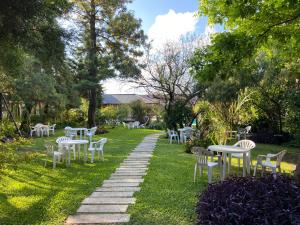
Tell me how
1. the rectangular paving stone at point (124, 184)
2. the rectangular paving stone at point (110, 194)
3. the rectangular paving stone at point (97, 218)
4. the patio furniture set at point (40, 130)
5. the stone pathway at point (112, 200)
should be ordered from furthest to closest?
the patio furniture set at point (40, 130) → the rectangular paving stone at point (124, 184) → the rectangular paving stone at point (110, 194) → the stone pathway at point (112, 200) → the rectangular paving stone at point (97, 218)

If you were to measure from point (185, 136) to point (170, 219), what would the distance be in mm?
10477

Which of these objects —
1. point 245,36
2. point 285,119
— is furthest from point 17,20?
point 285,119

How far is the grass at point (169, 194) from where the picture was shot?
14.1ft

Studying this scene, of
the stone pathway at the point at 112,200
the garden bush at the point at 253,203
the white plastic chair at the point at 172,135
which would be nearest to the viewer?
the garden bush at the point at 253,203

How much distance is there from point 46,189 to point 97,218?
7.01 ft

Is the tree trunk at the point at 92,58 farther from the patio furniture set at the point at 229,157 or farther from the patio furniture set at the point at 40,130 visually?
the patio furniture set at the point at 229,157

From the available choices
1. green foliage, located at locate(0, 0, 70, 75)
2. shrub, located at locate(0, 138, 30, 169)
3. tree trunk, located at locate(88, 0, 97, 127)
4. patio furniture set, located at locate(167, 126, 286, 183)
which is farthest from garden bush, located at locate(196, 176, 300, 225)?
tree trunk, located at locate(88, 0, 97, 127)

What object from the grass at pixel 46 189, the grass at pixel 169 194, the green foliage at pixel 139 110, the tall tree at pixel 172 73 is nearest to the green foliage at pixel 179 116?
the tall tree at pixel 172 73

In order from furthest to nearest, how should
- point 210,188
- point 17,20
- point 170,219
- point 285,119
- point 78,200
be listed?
1. point 285,119
2. point 78,200
3. point 17,20
4. point 170,219
5. point 210,188

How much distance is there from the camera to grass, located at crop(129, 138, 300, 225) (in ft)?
14.1

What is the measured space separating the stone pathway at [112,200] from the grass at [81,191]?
0.48ft

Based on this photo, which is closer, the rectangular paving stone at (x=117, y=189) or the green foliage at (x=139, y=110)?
the rectangular paving stone at (x=117, y=189)

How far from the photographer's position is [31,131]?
17.3 m

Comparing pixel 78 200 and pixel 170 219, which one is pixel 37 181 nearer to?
pixel 78 200
